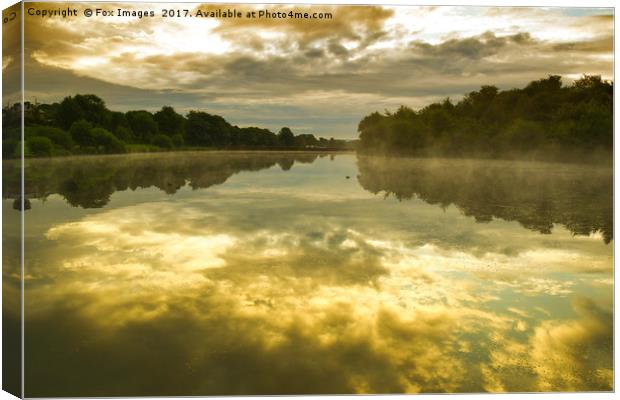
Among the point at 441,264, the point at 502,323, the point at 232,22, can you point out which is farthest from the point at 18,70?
the point at 502,323

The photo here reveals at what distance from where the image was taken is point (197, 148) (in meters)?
7.02

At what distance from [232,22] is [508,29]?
2816mm

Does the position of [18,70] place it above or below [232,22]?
below

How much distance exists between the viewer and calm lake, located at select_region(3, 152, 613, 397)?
205 inches

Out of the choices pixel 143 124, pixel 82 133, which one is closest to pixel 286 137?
pixel 143 124

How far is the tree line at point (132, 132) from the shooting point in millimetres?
5859

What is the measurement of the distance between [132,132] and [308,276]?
2617 mm

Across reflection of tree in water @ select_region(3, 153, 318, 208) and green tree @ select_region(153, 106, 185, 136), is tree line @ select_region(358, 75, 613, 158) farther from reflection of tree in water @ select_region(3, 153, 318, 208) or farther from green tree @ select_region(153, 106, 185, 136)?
green tree @ select_region(153, 106, 185, 136)

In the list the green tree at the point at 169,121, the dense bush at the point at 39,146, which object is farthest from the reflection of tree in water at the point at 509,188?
the dense bush at the point at 39,146

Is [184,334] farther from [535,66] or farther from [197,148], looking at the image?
[535,66]

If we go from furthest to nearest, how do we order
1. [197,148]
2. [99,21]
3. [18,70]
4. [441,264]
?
1. [197,148]
2. [441,264]
3. [99,21]
4. [18,70]

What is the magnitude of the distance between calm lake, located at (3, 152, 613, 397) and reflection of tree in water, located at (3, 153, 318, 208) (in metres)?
0.03

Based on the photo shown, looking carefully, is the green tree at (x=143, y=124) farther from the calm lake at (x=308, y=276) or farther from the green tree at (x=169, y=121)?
the calm lake at (x=308, y=276)

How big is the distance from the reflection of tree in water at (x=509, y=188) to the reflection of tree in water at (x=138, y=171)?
1220 millimetres
